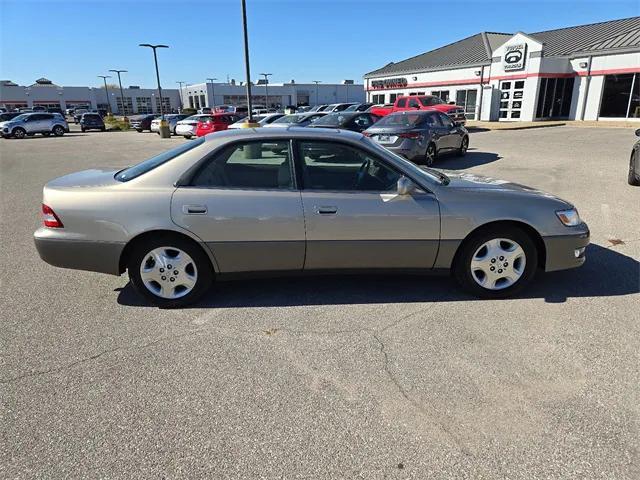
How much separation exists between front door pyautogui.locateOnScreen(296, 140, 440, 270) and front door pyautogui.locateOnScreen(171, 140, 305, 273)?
138 mm

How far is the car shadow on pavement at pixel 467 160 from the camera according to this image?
39.7 feet

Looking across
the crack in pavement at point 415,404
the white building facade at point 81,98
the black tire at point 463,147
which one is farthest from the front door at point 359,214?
the white building facade at point 81,98

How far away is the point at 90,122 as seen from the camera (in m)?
37.9

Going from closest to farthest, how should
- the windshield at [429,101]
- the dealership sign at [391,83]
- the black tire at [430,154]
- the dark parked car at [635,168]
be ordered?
the dark parked car at [635,168] < the black tire at [430,154] < the windshield at [429,101] < the dealership sign at [391,83]

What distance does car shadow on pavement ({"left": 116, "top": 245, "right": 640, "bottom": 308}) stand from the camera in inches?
152

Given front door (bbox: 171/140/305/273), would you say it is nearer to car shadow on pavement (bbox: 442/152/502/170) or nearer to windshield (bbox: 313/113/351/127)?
car shadow on pavement (bbox: 442/152/502/170)

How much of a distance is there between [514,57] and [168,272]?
101 feet

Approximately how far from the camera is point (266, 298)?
393 cm

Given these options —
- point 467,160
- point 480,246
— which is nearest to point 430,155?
point 467,160

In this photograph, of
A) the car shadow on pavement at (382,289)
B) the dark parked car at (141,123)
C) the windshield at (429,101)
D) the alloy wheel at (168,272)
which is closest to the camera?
the alloy wheel at (168,272)

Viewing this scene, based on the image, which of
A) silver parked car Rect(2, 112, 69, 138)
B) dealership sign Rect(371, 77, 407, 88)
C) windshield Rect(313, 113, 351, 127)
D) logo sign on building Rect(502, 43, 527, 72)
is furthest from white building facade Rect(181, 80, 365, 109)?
windshield Rect(313, 113, 351, 127)

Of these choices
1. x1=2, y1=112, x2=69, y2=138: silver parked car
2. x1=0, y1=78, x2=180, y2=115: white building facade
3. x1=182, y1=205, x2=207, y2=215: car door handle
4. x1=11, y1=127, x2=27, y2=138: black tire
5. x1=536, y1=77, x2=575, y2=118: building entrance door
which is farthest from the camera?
x1=0, y1=78, x2=180, y2=115: white building facade

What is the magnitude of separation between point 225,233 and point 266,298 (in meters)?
0.77

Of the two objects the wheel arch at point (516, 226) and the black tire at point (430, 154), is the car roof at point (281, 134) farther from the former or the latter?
the black tire at point (430, 154)
